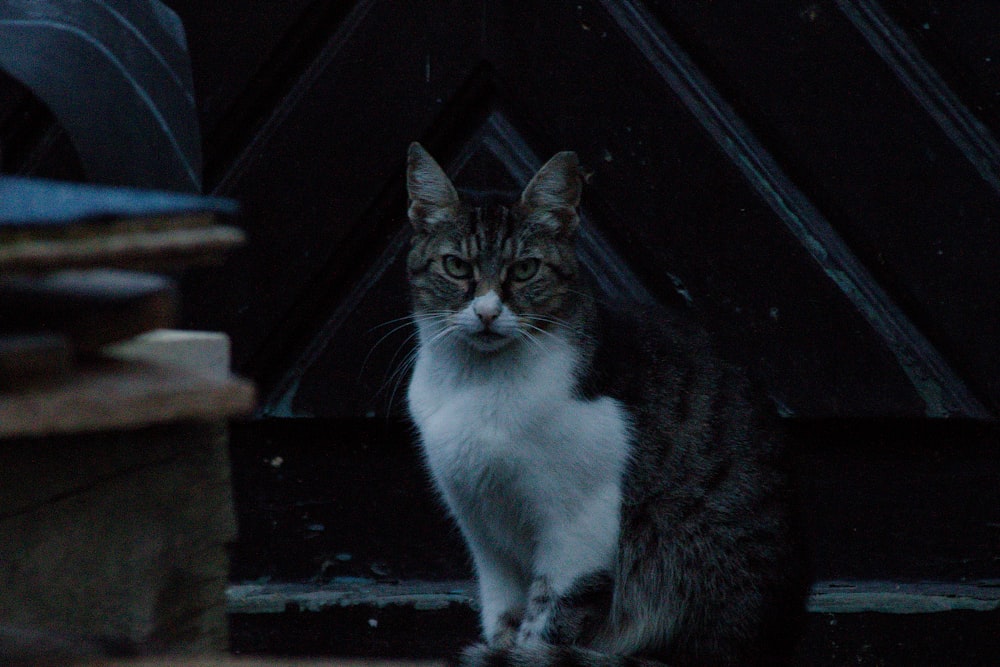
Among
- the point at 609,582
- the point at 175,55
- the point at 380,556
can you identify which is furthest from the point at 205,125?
the point at 609,582

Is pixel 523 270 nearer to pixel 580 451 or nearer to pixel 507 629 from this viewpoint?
pixel 580 451

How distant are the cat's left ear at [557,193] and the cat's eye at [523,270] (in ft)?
0.30

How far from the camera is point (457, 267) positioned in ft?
7.75

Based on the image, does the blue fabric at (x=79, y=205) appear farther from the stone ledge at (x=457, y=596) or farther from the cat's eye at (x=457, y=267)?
the stone ledge at (x=457, y=596)

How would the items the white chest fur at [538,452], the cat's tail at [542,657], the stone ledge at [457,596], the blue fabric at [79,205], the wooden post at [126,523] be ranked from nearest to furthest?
the blue fabric at [79,205] < the wooden post at [126,523] < the cat's tail at [542,657] < the white chest fur at [538,452] < the stone ledge at [457,596]

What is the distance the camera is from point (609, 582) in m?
2.27

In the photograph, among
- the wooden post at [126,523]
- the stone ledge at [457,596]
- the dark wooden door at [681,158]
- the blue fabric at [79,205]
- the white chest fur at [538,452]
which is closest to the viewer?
the blue fabric at [79,205]

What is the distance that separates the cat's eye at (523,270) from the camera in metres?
2.35

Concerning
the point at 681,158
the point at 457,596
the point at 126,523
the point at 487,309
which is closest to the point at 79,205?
the point at 126,523

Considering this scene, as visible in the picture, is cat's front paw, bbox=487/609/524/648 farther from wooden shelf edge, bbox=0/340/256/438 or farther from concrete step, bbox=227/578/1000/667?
wooden shelf edge, bbox=0/340/256/438

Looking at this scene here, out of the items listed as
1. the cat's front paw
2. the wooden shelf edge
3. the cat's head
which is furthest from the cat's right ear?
the wooden shelf edge

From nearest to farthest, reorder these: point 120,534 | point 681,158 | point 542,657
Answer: point 120,534 < point 542,657 < point 681,158

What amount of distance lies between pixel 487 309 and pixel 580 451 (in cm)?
33

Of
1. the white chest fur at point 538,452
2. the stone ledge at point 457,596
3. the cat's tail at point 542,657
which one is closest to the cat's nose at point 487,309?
the white chest fur at point 538,452
